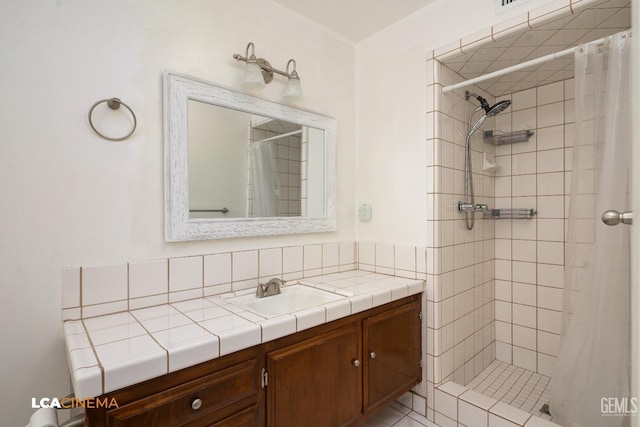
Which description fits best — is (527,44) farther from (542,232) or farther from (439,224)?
(542,232)

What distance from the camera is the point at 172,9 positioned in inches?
55.5

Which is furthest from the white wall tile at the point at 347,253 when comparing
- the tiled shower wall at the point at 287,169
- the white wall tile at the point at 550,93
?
the white wall tile at the point at 550,93

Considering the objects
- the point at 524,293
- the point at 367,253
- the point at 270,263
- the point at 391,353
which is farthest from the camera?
the point at 524,293

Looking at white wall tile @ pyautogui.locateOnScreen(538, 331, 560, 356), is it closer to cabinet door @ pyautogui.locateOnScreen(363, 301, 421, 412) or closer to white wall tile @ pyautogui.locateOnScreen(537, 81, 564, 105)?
cabinet door @ pyautogui.locateOnScreen(363, 301, 421, 412)

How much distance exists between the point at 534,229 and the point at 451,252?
82 centimetres

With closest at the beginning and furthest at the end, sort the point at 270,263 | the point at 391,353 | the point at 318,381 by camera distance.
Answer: the point at 318,381 < the point at 391,353 < the point at 270,263

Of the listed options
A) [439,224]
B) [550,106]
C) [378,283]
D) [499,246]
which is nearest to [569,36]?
[550,106]

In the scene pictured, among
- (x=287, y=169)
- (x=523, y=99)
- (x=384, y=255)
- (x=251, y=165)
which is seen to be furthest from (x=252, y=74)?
(x=523, y=99)

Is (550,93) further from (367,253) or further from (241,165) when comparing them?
(241,165)

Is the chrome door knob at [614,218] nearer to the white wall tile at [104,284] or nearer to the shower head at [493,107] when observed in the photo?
the shower head at [493,107]

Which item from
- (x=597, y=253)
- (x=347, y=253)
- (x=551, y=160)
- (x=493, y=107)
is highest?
(x=493, y=107)

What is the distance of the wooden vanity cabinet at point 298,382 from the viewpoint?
35.3 inches

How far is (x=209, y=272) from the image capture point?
150 cm

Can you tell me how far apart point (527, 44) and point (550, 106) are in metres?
0.75
